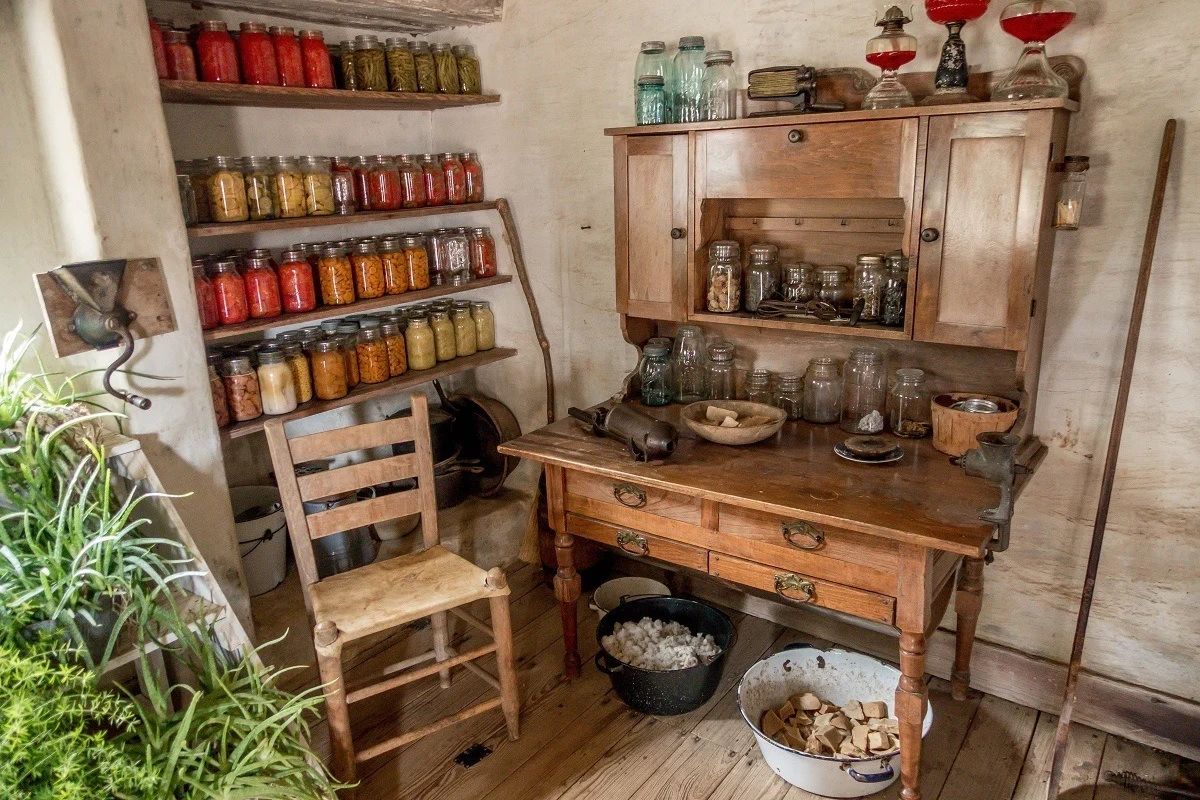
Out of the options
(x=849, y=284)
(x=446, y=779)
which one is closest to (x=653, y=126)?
(x=849, y=284)

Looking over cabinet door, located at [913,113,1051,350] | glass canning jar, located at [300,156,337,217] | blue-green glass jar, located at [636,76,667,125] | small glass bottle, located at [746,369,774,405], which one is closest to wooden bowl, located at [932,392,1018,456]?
cabinet door, located at [913,113,1051,350]

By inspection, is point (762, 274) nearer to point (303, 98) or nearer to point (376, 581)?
point (376, 581)

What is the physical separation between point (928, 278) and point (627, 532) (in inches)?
40.2

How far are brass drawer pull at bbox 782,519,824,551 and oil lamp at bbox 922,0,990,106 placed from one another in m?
1.04

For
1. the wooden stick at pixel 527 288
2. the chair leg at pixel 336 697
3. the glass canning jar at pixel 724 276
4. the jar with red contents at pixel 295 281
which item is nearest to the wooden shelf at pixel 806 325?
the glass canning jar at pixel 724 276

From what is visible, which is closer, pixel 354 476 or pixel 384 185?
pixel 354 476

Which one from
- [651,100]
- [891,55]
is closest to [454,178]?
[651,100]

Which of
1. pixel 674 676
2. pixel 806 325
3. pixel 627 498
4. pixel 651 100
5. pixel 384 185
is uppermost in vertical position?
pixel 651 100

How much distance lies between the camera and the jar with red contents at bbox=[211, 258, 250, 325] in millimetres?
2379

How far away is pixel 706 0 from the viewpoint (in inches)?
97.2

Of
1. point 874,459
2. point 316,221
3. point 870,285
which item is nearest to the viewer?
point 874,459

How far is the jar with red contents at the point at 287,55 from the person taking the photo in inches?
97.7

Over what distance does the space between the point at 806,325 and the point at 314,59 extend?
1715 mm

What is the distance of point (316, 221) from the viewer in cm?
253
